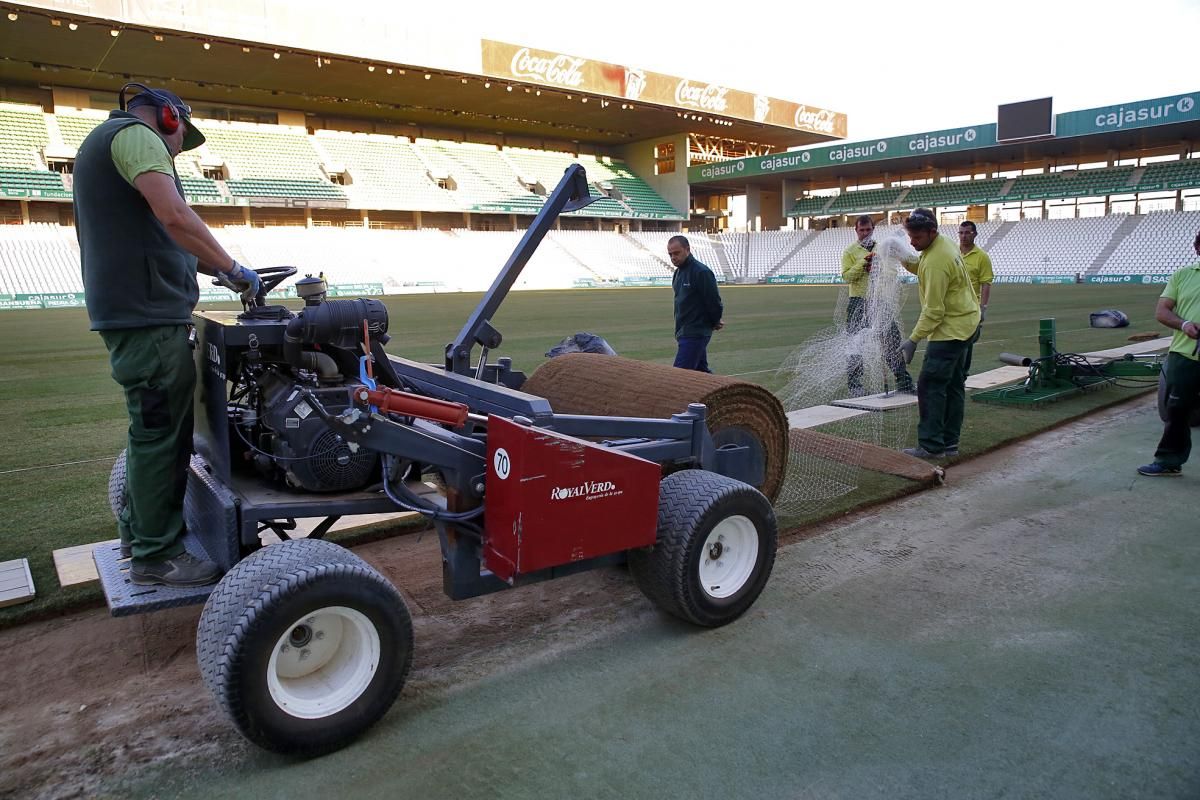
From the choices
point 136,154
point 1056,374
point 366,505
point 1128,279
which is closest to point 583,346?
point 366,505

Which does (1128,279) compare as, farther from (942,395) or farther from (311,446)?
(311,446)

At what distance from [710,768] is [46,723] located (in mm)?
2270

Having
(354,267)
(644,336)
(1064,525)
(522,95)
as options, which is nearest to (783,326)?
(644,336)

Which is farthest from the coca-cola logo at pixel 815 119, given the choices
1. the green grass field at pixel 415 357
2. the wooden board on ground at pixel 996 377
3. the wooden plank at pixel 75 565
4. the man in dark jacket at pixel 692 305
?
the wooden plank at pixel 75 565

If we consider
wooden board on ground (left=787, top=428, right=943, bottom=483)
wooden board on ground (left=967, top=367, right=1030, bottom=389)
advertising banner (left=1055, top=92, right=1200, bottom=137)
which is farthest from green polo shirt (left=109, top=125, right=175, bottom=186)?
advertising banner (left=1055, top=92, right=1200, bottom=137)

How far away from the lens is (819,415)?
7.83 metres

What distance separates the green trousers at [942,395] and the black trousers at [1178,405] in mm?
1325

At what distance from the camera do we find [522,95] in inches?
1812

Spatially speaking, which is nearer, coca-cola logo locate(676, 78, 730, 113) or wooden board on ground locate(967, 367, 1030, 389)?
wooden board on ground locate(967, 367, 1030, 389)

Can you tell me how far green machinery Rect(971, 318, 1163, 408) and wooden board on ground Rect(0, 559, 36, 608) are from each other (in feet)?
26.8

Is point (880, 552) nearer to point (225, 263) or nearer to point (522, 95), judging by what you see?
point (225, 263)

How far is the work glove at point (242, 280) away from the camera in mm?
3096

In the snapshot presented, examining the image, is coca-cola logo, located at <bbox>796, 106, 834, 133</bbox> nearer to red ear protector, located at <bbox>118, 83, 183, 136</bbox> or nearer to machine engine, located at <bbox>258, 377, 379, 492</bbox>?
red ear protector, located at <bbox>118, 83, 183, 136</bbox>

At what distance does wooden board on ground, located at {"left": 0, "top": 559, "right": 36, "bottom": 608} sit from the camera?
3721mm
